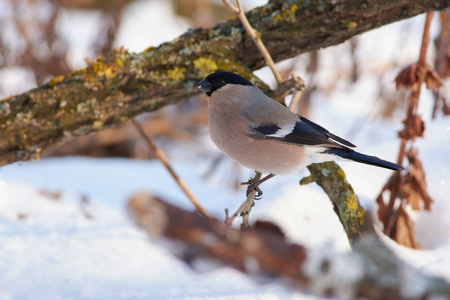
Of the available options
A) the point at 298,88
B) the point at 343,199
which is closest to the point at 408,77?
the point at 298,88

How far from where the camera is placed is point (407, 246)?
2438 millimetres

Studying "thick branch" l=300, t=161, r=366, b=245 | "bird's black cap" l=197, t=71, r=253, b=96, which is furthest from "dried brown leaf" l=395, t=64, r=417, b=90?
"bird's black cap" l=197, t=71, r=253, b=96

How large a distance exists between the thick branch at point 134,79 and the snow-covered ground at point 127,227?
516 millimetres

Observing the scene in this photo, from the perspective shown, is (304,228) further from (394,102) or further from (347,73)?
(347,73)

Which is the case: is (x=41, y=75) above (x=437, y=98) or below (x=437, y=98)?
above

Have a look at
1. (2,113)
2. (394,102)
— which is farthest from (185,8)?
(2,113)

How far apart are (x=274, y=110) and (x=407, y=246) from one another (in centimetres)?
107

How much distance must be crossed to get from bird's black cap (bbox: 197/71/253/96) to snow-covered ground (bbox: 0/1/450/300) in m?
0.59

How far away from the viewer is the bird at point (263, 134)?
216 cm

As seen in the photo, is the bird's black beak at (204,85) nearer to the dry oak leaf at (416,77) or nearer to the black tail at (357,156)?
the black tail at (357,156)

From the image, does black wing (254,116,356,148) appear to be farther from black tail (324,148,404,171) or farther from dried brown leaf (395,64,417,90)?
dried brown leaf (395,64,417,90)

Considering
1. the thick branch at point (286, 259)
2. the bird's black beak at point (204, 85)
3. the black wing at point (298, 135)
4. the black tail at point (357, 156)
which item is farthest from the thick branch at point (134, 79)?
the thick branch at point (286, 259)

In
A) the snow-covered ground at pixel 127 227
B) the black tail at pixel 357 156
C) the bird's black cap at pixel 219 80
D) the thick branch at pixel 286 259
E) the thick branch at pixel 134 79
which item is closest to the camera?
the thick branch at pixel 286 259

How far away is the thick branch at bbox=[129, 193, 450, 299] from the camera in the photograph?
2.57 feet
